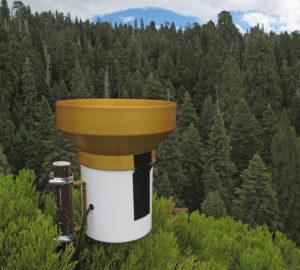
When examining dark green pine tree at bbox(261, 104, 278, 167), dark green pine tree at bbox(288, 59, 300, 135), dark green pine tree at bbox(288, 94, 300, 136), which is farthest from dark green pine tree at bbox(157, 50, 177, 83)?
dark green pine tree at bbox(261, 104, 278, 167)

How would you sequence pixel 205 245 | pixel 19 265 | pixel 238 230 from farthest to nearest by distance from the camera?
pixel 238 230 → pixel 205 245 → pixel 19 265

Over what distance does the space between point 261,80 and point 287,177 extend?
54.5 feet

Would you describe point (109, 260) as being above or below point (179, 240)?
above

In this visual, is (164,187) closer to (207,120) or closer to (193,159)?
(193,159)

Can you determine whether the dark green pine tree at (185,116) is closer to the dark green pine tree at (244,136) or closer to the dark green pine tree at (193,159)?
the dark green pine tree at (193,159)

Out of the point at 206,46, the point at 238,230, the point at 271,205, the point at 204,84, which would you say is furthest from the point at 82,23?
the point at 238,230

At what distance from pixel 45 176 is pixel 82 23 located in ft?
307

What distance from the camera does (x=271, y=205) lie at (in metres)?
26.4

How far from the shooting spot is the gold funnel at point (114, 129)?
2.15 metres

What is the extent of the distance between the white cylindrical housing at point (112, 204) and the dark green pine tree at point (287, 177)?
29737 mm

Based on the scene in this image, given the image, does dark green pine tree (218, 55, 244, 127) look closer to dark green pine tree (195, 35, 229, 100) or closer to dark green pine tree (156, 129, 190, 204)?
dark green pine tree (195, 35, 229, 100)

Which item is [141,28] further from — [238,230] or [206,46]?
[238,230]

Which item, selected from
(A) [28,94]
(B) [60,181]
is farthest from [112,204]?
(A) [28,94]

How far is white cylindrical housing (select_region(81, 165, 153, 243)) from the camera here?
2414 mm
